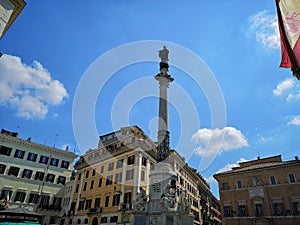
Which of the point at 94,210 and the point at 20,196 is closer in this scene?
the point at 94,210

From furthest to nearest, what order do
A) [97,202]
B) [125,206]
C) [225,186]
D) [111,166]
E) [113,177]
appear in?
[225,186], [111,166], [97,202], [113,177], [125,206]

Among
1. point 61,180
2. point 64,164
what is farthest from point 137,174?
point 64,164

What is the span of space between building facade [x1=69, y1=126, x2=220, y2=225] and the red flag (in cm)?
2513

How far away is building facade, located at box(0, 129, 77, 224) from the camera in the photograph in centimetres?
3391

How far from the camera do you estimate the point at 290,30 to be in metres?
6.33

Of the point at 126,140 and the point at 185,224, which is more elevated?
the point at 126,140

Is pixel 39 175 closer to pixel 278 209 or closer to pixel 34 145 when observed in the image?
pixel 34 145

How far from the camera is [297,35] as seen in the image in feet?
20.1

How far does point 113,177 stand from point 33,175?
1397 cm

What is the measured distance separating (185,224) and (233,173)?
2192 centimetres

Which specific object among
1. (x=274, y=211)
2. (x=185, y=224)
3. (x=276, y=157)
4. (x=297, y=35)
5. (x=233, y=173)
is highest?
(x=276, y=157)

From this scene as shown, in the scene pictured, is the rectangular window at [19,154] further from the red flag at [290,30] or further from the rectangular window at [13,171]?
the red flag at [290,30]

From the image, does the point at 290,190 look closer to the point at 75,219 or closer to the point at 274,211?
the point at 274,211

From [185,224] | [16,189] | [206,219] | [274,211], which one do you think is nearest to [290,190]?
[274,211]
